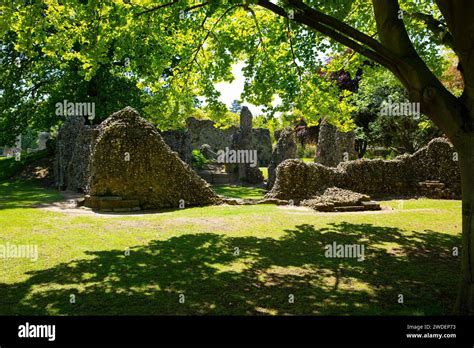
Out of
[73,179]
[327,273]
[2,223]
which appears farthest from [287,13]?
[73,179]

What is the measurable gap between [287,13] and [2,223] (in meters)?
10.1

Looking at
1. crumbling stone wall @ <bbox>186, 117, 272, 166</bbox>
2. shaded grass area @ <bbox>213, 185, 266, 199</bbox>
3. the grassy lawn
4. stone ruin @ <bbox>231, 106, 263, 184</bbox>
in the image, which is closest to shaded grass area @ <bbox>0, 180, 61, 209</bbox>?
the grassy lawn

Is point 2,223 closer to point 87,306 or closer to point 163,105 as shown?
point 163,105

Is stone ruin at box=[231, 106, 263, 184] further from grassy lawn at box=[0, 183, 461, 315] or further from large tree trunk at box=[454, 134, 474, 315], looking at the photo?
large tree trunk at box=[454, 134, 474, 315]

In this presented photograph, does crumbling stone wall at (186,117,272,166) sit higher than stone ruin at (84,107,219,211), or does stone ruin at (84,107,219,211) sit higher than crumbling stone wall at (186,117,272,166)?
crumbling stone wall at (186,117,272,166)

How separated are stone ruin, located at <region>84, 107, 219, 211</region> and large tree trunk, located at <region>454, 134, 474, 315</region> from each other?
1220 cm

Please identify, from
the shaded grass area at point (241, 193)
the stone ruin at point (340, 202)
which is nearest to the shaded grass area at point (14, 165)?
the shaded grass area at point (241, 193)

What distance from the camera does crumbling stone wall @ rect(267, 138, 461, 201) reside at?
18.3 m

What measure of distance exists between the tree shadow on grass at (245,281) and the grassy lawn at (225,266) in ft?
0.06

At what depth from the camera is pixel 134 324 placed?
4.69 meters

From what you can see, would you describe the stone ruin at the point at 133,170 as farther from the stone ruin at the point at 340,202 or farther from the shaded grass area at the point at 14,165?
the shaded grass area at the point at 14,165

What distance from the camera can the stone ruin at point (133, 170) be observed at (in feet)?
49.7

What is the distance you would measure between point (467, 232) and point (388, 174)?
15.4 metres

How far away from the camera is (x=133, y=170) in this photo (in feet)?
50.7
